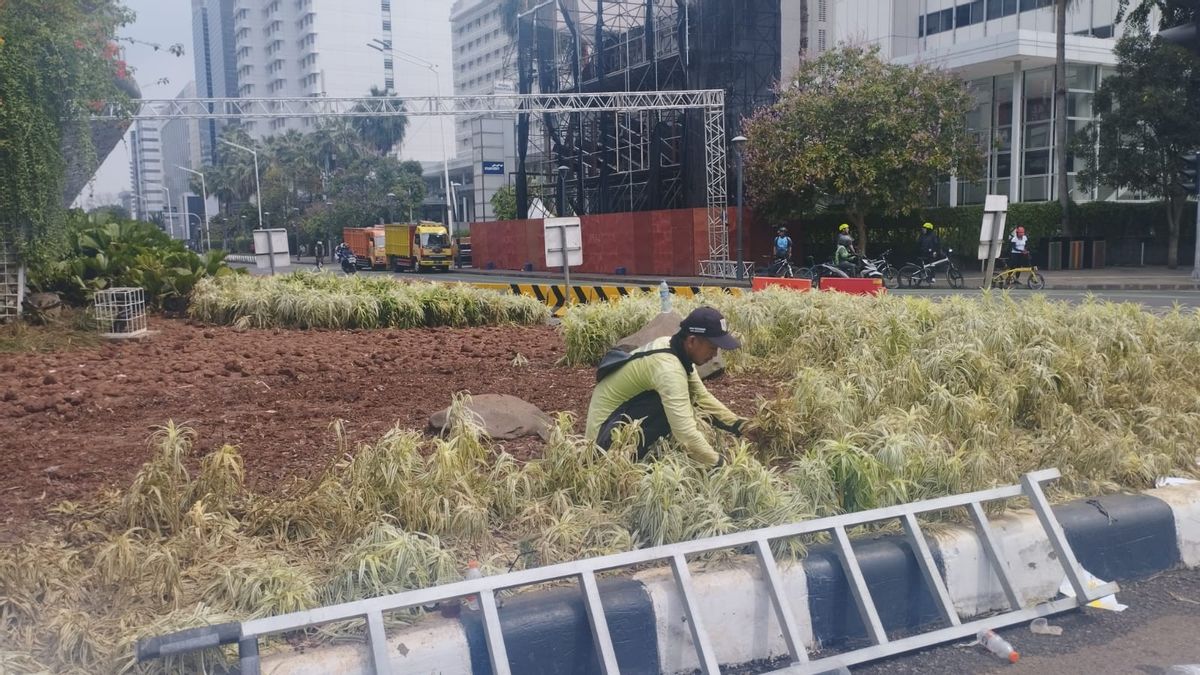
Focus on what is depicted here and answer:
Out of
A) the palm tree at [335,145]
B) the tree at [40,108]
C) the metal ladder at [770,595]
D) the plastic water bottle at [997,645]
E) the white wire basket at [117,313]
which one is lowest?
the plastic water bottle at [997,645]

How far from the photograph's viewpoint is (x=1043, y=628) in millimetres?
4258

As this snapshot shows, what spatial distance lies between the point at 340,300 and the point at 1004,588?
10391 mm

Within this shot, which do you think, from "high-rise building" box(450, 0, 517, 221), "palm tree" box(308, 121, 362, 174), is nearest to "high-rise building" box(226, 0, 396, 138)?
"high-rise building" box(450, 0, 517, 221)

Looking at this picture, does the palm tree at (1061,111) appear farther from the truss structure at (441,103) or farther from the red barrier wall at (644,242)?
the truss structure at (441,103)

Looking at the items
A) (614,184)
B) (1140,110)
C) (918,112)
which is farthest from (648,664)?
(614,184)

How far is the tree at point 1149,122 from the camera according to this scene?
92.0ft

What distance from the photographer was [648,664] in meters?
3.86

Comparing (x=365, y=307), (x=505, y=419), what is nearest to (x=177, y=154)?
(x=365, y=307)

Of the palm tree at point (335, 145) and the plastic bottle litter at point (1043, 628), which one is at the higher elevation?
the palm tree at point (335, 145)

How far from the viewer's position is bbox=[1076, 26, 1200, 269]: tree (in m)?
28.0

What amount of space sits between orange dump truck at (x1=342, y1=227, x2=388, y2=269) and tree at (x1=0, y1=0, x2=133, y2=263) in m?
39.8

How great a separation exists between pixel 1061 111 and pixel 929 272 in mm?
9027

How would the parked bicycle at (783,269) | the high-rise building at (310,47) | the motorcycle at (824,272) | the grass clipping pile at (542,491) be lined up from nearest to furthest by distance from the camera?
the grass clipping pile at (542,491) → the motorcycle at (824,272) → the parked bicycle at (783,269) → the high-rise building at (310,47)

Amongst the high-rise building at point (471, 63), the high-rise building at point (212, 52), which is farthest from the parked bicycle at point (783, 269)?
the high-rise building at point (212, 52)
